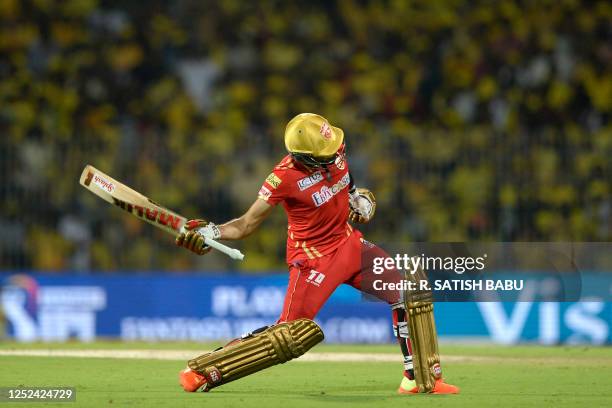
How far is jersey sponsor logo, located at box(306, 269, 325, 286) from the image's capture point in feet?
29.2

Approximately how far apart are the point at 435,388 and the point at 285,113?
30.2 feet

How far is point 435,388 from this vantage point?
352 inches

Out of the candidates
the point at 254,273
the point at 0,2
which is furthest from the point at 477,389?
the point at 0,2

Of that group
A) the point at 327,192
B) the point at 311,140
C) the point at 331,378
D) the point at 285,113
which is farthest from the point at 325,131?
the point at 285,113

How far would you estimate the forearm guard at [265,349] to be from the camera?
8625mm

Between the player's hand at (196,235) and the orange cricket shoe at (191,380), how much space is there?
0.95 m

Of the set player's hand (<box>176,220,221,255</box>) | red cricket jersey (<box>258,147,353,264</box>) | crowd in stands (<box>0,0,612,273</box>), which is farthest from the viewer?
crowd in stands (<box>0,0,612,273</box>)

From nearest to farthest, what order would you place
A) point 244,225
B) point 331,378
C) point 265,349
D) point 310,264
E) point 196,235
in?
point 196,235 → point 265,349 → point 244,225 → point 310,264 → point 331,378

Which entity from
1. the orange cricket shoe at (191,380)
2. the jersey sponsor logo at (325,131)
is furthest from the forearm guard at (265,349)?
the jersey sponsor logo at (325,131)

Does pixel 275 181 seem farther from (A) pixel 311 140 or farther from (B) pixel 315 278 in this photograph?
(B) pixel 315 278

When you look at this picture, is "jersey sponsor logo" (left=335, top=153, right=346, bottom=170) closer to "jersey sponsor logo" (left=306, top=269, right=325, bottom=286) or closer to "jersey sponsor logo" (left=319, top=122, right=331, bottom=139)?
"jersey sponsor logo" (left=319, top=122, right=331, bottom=139)

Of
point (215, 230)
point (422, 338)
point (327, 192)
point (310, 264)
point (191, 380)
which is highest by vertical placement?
point (327, 192)

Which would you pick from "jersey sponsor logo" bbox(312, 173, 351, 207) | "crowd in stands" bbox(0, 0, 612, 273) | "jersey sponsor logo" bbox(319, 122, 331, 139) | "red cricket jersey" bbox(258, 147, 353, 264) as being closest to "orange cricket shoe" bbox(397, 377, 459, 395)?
"red cricket jersey" bbox(258, 147, 353, 264)

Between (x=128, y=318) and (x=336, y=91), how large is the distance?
5095mm
